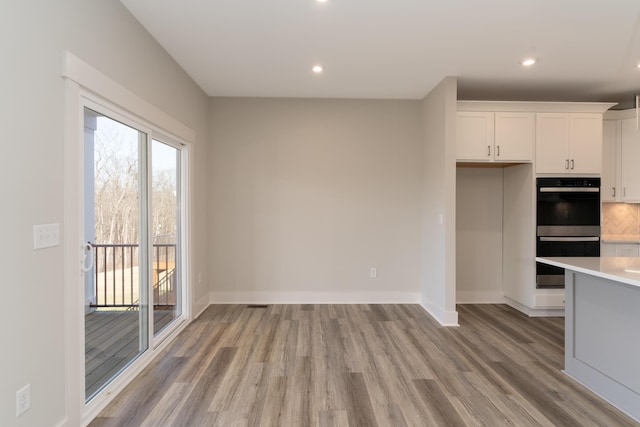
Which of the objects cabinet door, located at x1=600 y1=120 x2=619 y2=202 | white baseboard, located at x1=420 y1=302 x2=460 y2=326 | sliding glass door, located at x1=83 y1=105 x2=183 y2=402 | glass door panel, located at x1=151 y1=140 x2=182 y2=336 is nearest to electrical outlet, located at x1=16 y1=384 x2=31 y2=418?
sliding glass door, located at x1=83 y1=105 x2=183 y2=402

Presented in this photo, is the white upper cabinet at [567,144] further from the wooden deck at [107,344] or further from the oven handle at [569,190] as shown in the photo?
the wooden deck at [107,344]

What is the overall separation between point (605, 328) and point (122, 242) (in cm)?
364

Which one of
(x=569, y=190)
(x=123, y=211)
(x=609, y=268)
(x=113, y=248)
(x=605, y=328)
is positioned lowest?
(x=605, y=328)

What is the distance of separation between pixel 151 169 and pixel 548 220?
441 cm

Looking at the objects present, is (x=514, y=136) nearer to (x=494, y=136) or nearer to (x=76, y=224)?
(x=494, y=136)

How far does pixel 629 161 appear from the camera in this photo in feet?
13.4

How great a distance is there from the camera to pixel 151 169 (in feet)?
9.50

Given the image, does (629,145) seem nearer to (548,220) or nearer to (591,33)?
(548,220)

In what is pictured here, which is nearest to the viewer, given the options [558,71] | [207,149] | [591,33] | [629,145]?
[591,33]

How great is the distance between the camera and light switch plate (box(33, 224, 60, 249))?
63.2 inches

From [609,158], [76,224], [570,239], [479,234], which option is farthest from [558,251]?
[76,224]

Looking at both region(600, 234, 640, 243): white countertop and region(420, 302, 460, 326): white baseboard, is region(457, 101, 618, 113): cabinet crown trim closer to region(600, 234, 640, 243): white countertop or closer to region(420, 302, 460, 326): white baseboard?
region(600, 234, 640, 243): white countertop

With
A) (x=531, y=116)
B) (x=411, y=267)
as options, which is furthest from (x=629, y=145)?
(x=411, y=267)

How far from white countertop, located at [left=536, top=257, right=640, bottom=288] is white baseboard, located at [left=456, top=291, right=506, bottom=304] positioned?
2030mm
